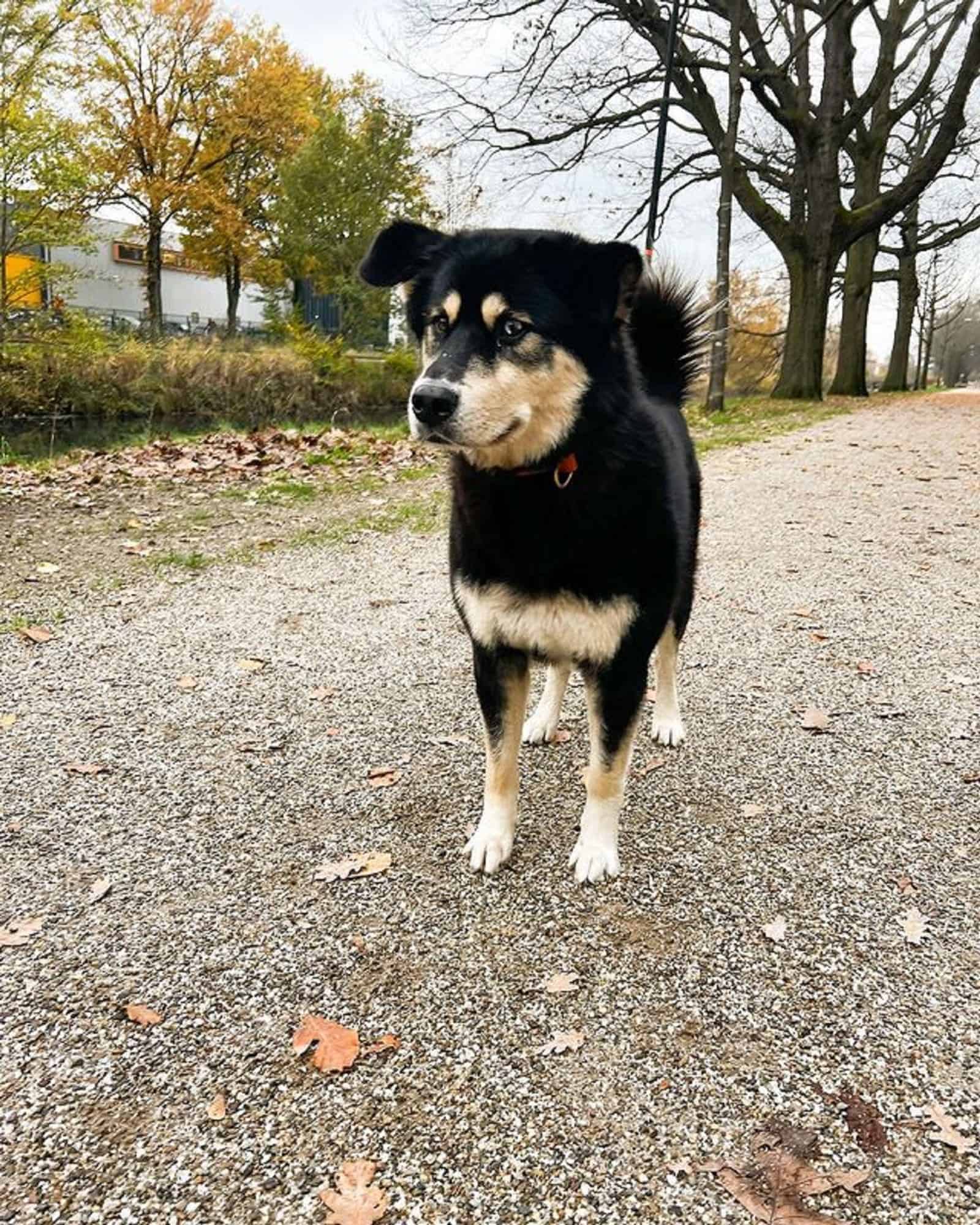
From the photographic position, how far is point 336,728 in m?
3.44

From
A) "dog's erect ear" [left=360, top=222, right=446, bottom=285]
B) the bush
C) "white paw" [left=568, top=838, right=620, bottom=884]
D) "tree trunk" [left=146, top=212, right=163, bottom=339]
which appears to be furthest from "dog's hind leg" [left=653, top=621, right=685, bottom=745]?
"tree trunk" [left=146, top=212, right=163, bottom=339]

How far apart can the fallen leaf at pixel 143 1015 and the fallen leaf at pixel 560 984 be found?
0.92 meters

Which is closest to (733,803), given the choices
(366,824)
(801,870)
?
(801,870)

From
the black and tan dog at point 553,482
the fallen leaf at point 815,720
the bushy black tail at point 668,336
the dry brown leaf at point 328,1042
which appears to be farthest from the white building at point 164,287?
the dry brown leaf at point 328,1042

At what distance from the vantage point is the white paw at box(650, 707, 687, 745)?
3.35 metres

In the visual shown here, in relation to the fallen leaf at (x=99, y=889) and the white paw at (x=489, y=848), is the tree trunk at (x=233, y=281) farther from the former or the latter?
the white paw at (x=489, y=848)

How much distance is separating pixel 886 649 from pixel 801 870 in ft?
7.06

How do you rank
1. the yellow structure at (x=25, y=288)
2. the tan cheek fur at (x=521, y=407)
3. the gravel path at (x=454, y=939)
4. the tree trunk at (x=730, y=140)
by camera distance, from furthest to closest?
1. the yellow structure at (x=25, y=288)
2. the tree trunk at (x=730, y=140)
3. the tan cheek fur at (x=521, y=407)
4. the gravel path at (x=454, y=939)

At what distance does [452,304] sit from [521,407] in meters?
0.41

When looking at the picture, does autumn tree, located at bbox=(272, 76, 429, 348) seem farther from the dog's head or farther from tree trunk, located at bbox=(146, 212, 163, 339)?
the dog's head

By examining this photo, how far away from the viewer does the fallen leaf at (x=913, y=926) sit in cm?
223

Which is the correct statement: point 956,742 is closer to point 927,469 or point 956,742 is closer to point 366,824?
point 366,824

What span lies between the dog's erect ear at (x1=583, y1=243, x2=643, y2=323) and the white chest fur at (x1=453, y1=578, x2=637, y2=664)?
815 millimetres

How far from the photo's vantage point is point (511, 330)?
7.52ft
